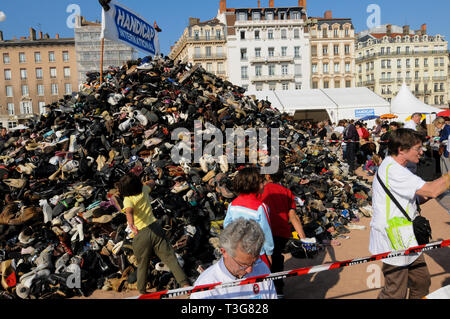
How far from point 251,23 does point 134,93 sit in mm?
52080

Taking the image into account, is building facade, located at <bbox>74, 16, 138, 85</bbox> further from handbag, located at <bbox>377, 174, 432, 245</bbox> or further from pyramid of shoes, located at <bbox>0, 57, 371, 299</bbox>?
handbag, located at <bbox>377, 174, 432, 245</bbox>

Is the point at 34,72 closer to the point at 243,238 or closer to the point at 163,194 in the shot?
the point at 163,194

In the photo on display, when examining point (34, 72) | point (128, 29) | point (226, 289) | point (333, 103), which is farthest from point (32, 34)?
point (226, 289)

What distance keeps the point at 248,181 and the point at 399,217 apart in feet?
4.25

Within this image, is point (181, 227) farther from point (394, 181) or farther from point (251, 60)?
point (251, 60)

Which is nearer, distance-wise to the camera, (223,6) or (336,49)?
(223,6)

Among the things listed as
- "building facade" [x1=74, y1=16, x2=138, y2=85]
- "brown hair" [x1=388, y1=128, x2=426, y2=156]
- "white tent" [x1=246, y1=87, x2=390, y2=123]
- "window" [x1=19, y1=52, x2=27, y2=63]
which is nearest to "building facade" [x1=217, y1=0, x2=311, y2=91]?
"building facade" [x1=74, y1=16, x2=138, y2=85]

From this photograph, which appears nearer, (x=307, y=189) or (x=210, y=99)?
(x=307, y=189)

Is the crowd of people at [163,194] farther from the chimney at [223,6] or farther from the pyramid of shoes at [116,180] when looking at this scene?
the chimney at [223,6]

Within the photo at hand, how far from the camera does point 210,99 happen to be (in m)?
9.13

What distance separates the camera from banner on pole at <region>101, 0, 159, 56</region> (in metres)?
8.41

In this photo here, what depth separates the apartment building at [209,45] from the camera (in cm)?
5734

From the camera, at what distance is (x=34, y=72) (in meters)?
62.0

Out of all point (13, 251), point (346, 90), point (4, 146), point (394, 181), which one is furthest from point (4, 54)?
point (394, 181)
